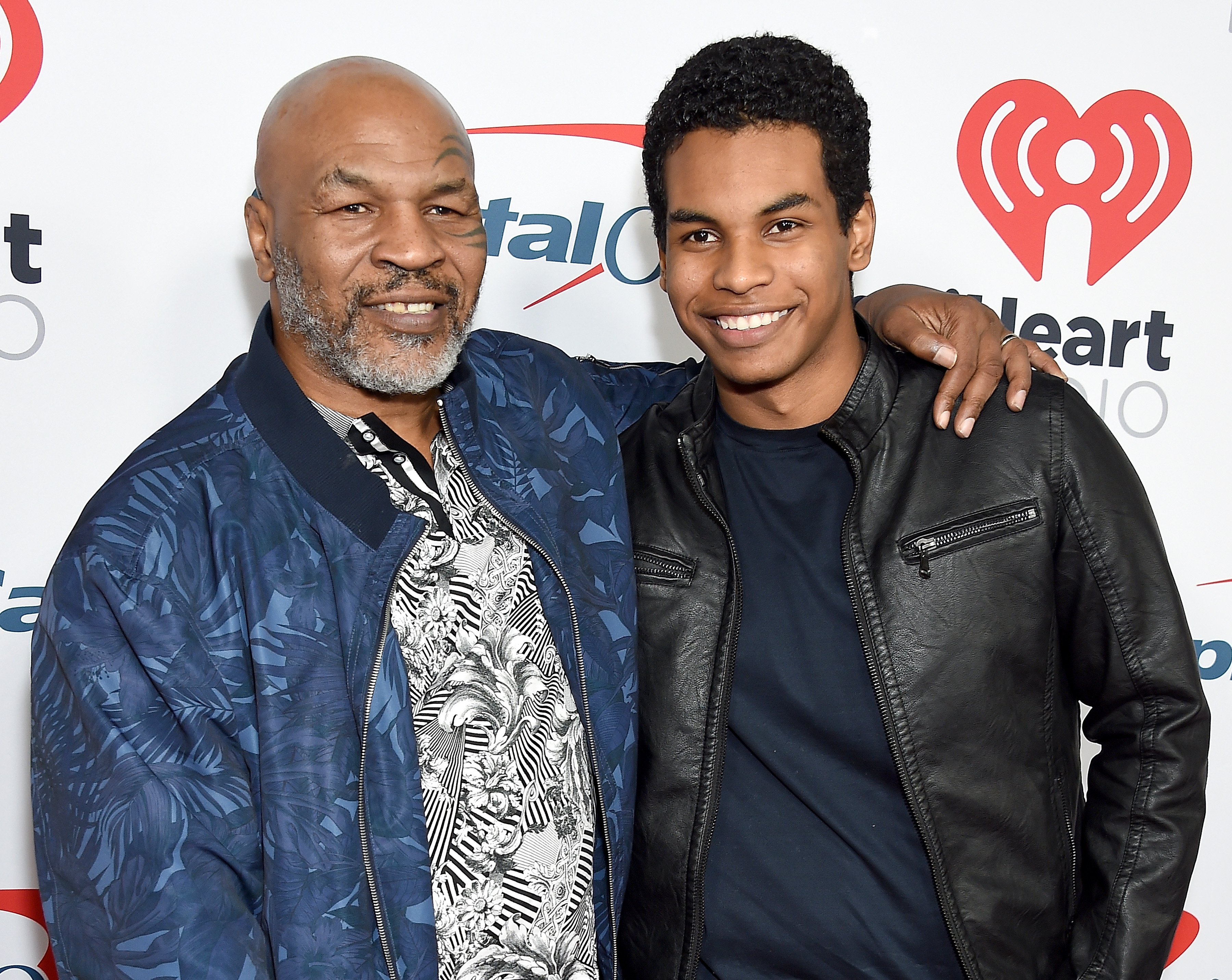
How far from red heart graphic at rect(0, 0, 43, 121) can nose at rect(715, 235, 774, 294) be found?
141 cm

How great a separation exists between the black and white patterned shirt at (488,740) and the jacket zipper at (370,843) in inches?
3.1

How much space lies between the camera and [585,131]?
232cm

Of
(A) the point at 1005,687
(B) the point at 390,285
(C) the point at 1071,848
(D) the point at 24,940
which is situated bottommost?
(D) the point at 24,940

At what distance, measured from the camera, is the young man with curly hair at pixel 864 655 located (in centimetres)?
154

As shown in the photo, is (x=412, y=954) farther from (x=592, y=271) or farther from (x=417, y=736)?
(x=592, y=271)

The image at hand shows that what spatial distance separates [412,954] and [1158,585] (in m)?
1.13

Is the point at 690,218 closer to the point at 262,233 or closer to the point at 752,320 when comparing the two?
the point at 752,320

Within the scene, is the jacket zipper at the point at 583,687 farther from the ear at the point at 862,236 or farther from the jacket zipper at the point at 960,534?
the ear at the point at 862,236

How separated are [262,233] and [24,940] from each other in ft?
5.21

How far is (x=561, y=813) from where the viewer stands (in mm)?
1574

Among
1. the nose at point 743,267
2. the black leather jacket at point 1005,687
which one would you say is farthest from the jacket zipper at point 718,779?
the nose at point 743,267

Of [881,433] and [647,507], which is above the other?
[881,433]

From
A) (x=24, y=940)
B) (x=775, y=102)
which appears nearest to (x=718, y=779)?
(x=775, y=102)

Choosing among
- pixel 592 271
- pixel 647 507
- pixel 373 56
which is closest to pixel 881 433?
pixel 647 507
